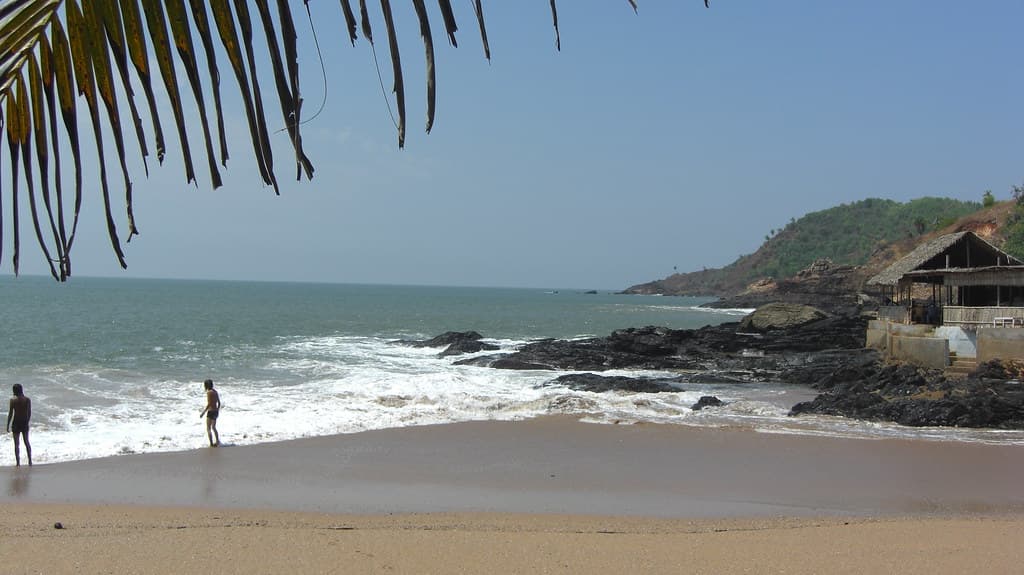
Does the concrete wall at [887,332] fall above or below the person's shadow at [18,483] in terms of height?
above

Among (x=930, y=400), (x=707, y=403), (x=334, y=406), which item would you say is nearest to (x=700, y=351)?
(x=707, y=403)

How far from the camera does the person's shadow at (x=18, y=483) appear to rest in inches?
375

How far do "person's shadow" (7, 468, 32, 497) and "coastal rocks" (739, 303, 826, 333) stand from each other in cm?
3490

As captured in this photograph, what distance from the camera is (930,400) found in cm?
1619

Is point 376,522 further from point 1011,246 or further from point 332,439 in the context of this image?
point 1011,246

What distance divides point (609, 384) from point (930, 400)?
788 centimetres

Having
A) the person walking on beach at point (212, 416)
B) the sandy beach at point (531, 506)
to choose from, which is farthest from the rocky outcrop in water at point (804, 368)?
the person walking on beach at point (212, 416)

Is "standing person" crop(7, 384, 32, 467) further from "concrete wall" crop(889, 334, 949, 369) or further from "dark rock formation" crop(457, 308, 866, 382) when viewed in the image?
"concrete wall" crop(889, 334, 949, 369)

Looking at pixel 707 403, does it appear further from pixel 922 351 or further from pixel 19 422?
pixel 19 422

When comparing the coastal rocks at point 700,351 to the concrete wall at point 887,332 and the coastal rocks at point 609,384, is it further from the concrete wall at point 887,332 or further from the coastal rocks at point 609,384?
the coastal rocks at point 609,384

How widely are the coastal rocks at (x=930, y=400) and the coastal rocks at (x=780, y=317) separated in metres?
19.2

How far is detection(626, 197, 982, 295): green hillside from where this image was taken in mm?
141375

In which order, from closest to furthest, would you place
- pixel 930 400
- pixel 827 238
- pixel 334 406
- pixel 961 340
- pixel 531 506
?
pixel 531 506 < pixel 930 400 < pixel 334 406 < pixel 961 340 < pixel 827 238

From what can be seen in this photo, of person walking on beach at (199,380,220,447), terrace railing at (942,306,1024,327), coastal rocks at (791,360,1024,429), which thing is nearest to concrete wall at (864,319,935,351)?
terrace railing at (942,306,1024,327)
